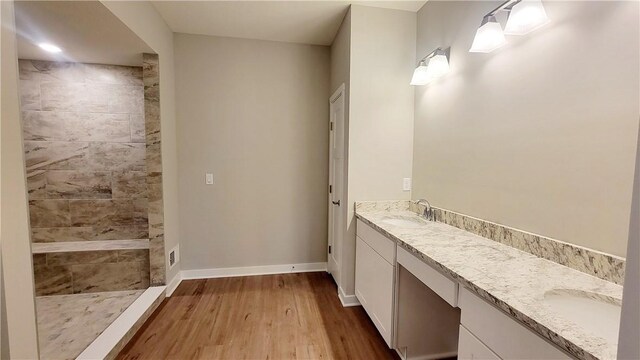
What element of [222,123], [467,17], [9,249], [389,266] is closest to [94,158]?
[222,123]

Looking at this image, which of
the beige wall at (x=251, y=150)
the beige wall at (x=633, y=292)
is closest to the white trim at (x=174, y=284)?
the beige wall at (x=251, y=150)

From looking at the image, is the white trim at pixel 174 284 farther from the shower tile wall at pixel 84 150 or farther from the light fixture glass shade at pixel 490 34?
the light fixture glass shade at pixel 490 34

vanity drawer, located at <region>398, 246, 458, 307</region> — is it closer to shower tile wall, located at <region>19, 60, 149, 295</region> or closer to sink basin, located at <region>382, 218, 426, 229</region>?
sink basin, located at <region>382, 218, 426, 229</region>

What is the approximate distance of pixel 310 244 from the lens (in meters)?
3.13

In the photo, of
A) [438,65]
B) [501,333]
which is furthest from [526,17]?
[501,333]

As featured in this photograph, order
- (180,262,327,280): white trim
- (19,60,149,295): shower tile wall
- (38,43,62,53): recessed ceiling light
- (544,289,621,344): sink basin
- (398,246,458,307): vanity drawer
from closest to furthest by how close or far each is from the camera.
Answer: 1. (544,289,621,344): sink basin
2. (398,246,458,307): vanity drawer
3. (38,43,62,53): recessed ceiling light
4. (19,60,149,295): shower tile wall
5. (180,262,327,280): white trim

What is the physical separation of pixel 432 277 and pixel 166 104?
107 inches

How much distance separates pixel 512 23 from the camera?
1285 mm

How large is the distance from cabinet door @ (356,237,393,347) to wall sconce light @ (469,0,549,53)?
4.72 feet

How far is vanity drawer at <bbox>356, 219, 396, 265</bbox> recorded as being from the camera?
167 cm

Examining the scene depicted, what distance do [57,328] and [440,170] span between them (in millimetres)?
3244

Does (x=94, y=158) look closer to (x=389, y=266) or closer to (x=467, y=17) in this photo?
(x=389, y=266)

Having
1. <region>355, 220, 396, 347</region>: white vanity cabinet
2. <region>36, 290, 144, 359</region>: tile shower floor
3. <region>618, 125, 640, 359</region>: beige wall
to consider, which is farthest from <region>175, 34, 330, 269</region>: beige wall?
<region>618, 125, 640, 359</region>: beige wall

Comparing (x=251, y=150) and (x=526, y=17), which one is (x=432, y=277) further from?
(x=251, y=150)
